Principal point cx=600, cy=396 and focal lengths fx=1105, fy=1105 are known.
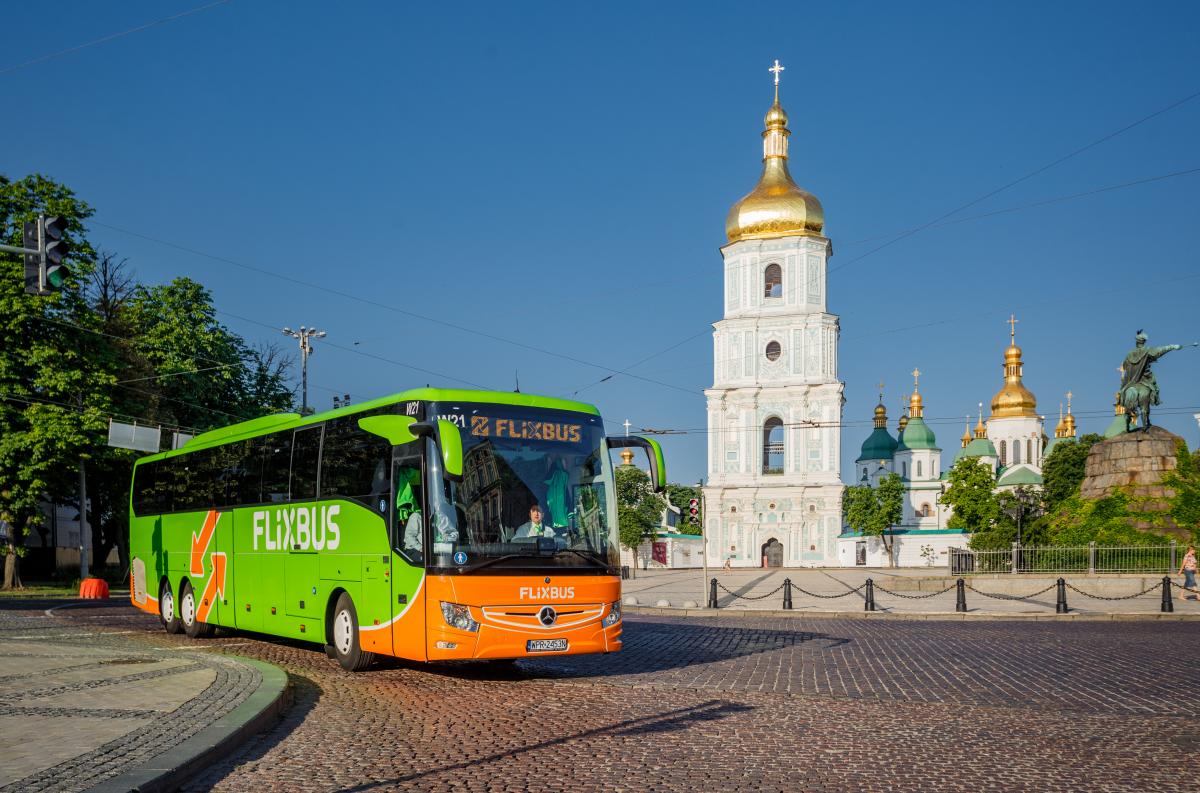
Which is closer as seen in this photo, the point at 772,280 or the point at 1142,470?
the point at 1142,470

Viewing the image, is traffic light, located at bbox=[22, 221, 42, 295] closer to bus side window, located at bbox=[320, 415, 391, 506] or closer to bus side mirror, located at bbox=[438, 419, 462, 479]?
bus side window, located at bbox=[320, 415, 391, 506]

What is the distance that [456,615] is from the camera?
11.3m

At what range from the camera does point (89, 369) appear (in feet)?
112

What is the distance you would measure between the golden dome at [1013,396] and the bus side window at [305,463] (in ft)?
344

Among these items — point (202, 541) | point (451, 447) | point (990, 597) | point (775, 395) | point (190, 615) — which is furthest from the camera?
point (775, 395)

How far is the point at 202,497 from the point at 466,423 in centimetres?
725

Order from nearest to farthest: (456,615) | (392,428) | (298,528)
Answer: (456,615), (392,428), (298,528)

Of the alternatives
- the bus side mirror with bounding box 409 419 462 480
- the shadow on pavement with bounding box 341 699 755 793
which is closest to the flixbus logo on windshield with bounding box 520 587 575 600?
the bus side mirror with bounding box 409 419 462 480

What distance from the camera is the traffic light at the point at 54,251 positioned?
45.1 feet

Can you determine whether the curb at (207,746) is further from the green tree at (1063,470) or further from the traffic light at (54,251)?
the green tree at (1063,470)

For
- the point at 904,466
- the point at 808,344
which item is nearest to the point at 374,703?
the point at 808,344

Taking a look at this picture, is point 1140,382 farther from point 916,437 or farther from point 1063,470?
point 916,437

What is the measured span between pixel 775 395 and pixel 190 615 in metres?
60.6

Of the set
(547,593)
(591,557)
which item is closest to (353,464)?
(547,593)
